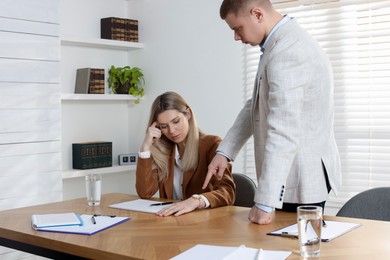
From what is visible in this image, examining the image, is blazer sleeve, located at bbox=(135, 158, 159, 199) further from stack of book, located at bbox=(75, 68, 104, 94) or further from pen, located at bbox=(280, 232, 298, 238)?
stack of book, located at bbox=(75, 68, 104, 94)

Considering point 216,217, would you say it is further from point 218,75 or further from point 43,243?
point 218,75

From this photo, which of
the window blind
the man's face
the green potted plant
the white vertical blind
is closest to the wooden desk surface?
the man's face

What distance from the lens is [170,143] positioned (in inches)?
120

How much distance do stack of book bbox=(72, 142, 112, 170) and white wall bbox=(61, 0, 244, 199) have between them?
13cm

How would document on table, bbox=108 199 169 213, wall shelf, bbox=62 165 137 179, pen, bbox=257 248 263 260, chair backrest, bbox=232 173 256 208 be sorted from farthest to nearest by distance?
1. wall shelf, bbox=62 165 137 179
2. chair backrest, bbox=232 173 256 208
3. document on table, bbox=108 199 169 213
4. pen, bbox=257 248 263 260

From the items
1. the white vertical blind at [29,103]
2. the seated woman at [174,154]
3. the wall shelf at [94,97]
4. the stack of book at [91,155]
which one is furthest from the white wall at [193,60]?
the seated woman at [174,154]

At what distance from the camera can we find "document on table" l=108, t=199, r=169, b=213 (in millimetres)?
2467

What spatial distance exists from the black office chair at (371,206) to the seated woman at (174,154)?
60 cm

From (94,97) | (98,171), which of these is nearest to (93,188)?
(98,171)

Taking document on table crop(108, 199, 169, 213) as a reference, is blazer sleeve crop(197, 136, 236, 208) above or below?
above

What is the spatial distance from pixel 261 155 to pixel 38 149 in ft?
6.55

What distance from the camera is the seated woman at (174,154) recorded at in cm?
289

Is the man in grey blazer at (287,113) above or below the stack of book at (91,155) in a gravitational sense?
above

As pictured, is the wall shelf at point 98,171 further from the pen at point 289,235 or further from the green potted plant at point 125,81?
the pen at point 289,235
